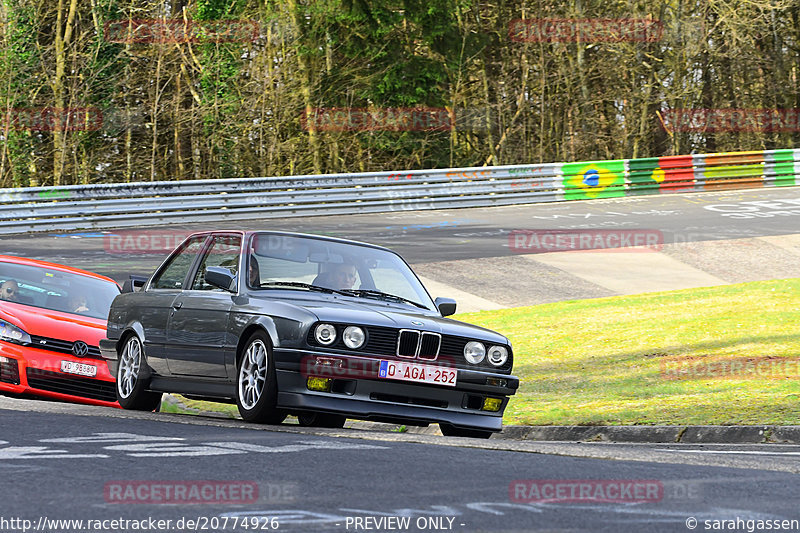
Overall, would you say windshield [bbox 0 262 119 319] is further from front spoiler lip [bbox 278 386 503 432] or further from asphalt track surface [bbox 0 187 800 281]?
asphalt track surface [bbox 0 187 800 281]

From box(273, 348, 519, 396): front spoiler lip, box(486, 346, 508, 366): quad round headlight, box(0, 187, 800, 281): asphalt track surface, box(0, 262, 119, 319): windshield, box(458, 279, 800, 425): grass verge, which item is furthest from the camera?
box(0, 187, 800, 281): asphalt track surface

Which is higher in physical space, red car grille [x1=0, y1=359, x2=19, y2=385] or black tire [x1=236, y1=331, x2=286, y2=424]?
black tire [x1=236, y1=331, x2=286, y2=424]

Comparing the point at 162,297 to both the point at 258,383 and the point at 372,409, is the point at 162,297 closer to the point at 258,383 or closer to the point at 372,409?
the point at 258,383

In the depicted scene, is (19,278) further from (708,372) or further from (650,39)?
(650,39)

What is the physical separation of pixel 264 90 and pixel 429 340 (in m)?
28.6

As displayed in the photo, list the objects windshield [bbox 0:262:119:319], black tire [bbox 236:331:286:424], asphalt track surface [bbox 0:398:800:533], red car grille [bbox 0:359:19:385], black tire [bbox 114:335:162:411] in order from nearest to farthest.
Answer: asphalt track surface [bbox 0:398:800:533] → black tire [bbox 236:331:286:424] → black tire [bbox 114:335:162:411] → red car grille [bbox 0:359:19:385] → windshield [bbox 0:262:119:319]

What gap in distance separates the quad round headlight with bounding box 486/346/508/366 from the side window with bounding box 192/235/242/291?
2149 millimetres

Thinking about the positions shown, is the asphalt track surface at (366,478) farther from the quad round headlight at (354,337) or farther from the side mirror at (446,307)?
the side mirror at (446,307)

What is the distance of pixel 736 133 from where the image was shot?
43969mm

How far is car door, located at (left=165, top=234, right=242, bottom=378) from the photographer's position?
9.05 meters

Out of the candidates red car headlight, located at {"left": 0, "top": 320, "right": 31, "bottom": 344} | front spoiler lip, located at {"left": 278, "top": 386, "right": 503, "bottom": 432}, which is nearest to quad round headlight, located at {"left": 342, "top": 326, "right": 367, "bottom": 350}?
front spoiler lip, located at {"left": 278, "top": 386, "right": 503, "bottom": 432}

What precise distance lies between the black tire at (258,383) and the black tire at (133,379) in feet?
4.99

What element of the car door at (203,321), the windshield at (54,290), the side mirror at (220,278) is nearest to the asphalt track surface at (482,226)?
the windshield at (54,290)

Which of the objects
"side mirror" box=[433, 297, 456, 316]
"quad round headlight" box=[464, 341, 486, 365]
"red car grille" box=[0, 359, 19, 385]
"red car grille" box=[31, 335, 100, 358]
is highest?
"side mirror" box=[433, 297, 456, 316]
